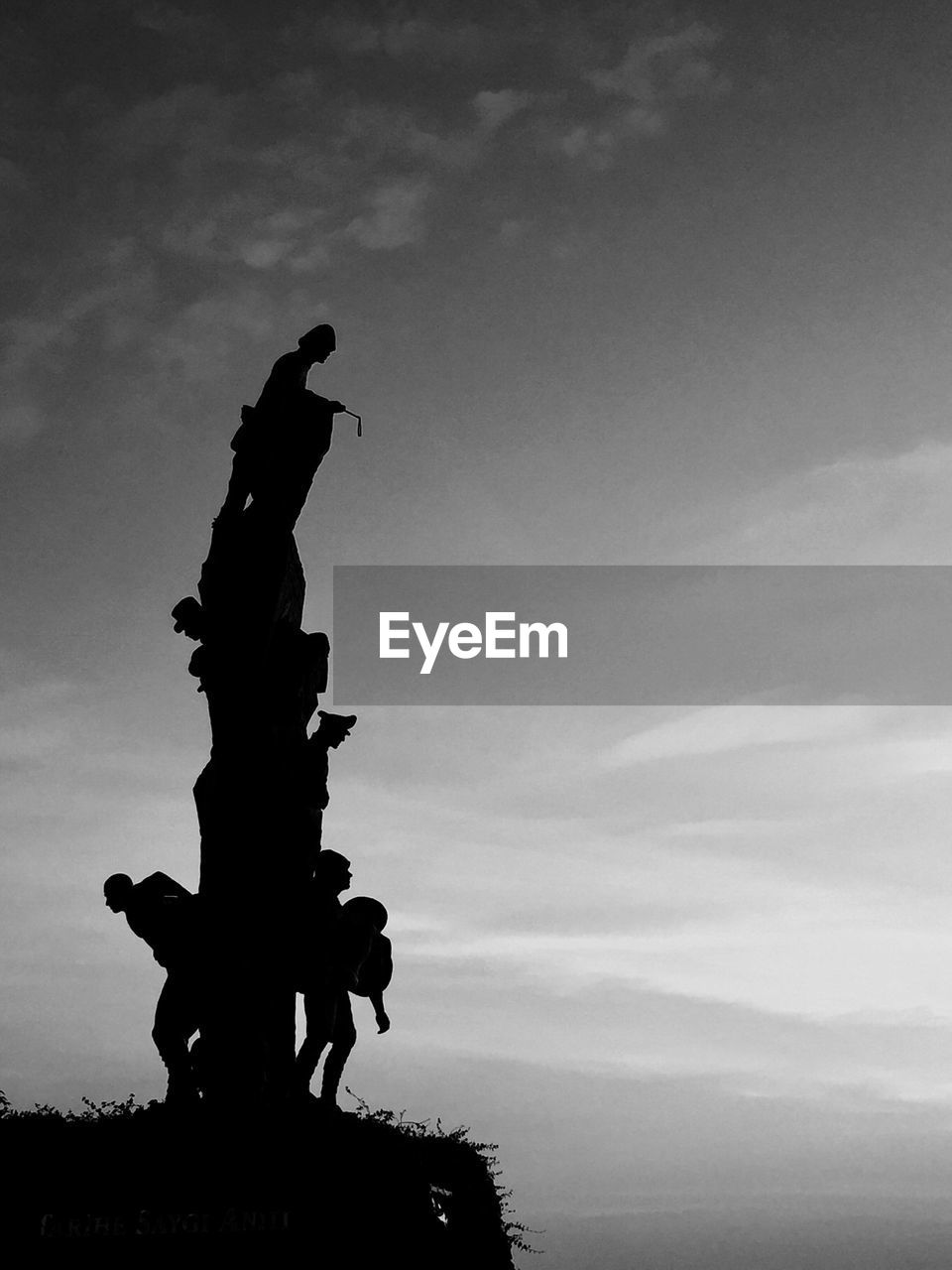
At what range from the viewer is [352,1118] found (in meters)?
14.4

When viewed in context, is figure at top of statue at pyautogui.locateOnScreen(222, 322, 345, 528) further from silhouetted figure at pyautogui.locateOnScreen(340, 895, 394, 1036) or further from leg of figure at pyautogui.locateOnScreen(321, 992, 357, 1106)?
leg of figure at pyautogui.locateOnScreen(321, 992, 357, 1106)

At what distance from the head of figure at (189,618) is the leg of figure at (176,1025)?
3868mm

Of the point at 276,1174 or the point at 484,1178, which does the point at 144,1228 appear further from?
the point at 484,1178

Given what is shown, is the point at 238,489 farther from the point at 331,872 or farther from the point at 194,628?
the point at 331,872

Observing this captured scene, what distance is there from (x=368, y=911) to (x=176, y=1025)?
2.39m

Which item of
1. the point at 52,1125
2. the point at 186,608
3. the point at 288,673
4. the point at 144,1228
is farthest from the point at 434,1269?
the point at 186,608

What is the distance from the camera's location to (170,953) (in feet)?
46.2

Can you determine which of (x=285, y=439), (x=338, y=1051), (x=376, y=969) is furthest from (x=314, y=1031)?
(x=285, y=439)

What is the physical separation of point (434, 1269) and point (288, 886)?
4.14 m

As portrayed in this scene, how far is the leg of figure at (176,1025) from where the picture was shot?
1393 centimetres

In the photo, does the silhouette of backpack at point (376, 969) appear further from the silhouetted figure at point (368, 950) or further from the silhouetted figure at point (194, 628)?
the silhouetted figure at point (194, 628)

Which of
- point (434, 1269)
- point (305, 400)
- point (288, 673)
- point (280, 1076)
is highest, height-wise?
point (305, 400)

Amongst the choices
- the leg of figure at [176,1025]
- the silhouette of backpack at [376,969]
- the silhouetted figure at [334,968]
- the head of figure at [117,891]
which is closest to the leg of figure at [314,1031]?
the silhouetted figure at [334,968]

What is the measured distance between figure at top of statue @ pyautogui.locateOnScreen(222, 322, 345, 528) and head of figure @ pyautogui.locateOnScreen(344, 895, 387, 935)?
449 centimetres
